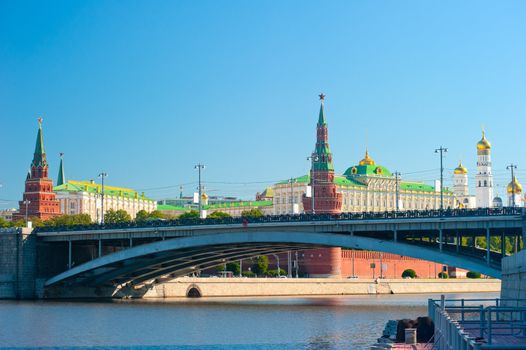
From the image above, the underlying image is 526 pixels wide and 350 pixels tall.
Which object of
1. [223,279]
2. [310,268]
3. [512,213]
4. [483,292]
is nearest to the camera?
[512,213]

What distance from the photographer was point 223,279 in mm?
96250

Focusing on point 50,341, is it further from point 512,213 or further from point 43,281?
point 43,281

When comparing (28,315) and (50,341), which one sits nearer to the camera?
(50,341)

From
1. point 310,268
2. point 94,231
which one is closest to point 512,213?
point 94,231

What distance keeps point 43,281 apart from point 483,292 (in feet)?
192

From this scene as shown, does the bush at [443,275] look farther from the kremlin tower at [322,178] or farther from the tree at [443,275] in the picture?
the kremlin tower at [322,178]

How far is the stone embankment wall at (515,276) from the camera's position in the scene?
117 feet

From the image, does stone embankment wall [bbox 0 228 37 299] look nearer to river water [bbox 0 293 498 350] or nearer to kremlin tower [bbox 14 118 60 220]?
river water [bbox 0 293 498 350]

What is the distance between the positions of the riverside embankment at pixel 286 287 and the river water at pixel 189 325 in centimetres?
1208

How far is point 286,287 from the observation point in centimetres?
10319

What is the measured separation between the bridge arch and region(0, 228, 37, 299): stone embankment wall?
1714 millimetres

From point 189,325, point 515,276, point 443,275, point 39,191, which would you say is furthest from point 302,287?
point 39,191

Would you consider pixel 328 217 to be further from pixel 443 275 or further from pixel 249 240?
pixel 443 275

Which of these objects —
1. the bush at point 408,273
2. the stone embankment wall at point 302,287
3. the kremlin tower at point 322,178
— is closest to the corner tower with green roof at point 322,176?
the kremlin tower at point 322,178
